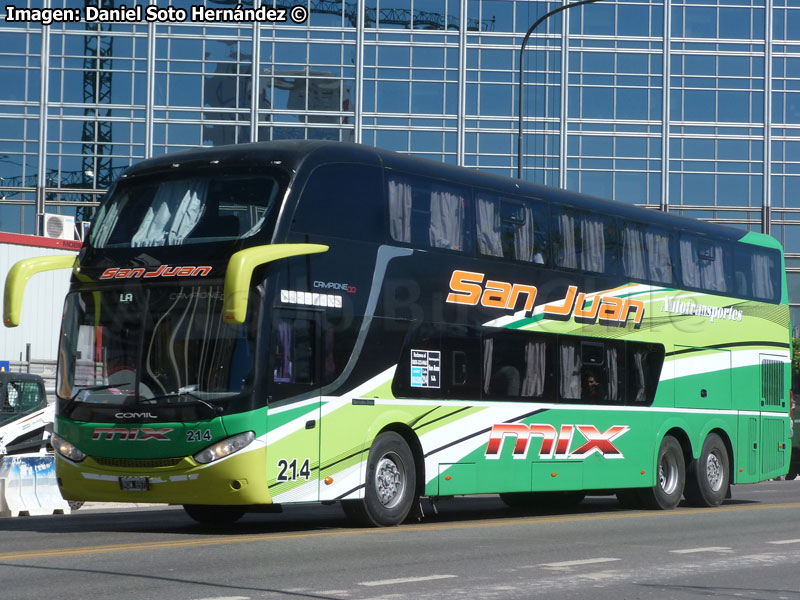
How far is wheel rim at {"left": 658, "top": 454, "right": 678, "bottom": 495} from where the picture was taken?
20.1m

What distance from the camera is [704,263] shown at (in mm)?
21234

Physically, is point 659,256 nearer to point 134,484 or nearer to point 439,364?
point 439,364

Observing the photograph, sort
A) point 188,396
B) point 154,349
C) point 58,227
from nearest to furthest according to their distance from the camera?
point 188,396 → point 154,349 → point 58,227

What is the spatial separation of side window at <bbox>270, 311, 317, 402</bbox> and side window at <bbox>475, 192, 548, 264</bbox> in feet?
10.8

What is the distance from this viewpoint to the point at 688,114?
5650 centimetres

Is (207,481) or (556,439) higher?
(556,439)

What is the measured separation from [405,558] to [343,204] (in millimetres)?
4530

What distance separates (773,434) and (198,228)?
40.3 ft

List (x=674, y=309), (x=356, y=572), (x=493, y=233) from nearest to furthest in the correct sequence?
(x=356, y=572) → (x=493, y=233) → (x=674, y=309)

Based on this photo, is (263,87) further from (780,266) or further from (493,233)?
(493,233)

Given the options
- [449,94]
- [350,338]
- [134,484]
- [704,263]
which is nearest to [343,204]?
[350,338]

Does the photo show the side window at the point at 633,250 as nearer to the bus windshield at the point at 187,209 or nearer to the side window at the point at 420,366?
the side window at the point at 420,366

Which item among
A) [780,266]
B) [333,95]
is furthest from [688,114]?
[780,266]

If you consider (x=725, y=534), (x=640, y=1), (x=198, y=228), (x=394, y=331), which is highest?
(x=640, y=1)
